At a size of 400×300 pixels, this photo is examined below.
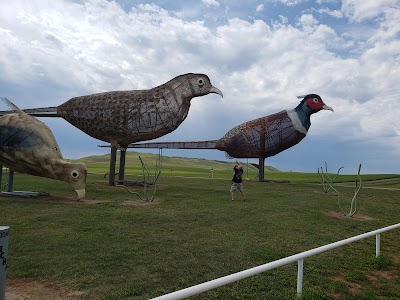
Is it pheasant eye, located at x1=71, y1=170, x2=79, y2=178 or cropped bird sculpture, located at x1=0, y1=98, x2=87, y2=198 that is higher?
cropped bird sculpture, located at x1=0, y1=98, x2=87, y2=198

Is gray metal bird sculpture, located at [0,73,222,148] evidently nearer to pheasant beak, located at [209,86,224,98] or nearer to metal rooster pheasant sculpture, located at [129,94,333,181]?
pheasant beak, located at [209,86,224,98]

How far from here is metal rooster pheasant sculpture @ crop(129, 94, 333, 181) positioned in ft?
78.0

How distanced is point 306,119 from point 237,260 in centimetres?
1946

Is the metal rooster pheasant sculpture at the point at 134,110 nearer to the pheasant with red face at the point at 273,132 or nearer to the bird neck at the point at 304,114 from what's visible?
the pheasant with red face at the point at 273,132

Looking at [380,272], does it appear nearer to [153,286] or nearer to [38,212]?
[153,286]

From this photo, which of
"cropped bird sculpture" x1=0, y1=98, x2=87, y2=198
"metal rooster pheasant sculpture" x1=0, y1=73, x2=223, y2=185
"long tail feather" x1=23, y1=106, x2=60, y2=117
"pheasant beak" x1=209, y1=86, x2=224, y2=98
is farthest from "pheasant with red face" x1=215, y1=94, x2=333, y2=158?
"cropped bird sculpture" x1=0, y1=98, x2=87, y2=198

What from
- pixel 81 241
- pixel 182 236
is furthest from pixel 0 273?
pixel 182 236

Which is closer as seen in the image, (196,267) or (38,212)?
(196,267)

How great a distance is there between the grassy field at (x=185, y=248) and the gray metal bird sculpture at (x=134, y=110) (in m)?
5.36

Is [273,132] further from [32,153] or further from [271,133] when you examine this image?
[32,153]

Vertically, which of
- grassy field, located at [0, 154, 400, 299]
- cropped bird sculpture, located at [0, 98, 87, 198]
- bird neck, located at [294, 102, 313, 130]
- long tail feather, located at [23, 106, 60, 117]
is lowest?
grassy field, located at [0, 154, 400, 299]

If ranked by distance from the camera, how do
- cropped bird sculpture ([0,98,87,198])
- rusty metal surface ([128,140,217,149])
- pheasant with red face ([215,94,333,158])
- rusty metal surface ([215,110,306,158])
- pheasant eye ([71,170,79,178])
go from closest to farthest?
cropped bird sculpture ([0,98,87,198]) → pheasant eye ([71,170,79,178]) → pheasant with red face ([215,94,333,158]) → rusty metal surface ([215,110,306,158]) → rusty metal surface ([128,140,217,149])

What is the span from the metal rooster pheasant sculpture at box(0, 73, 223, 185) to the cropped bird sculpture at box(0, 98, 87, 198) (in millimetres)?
5116

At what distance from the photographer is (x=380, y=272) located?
6125 mm
